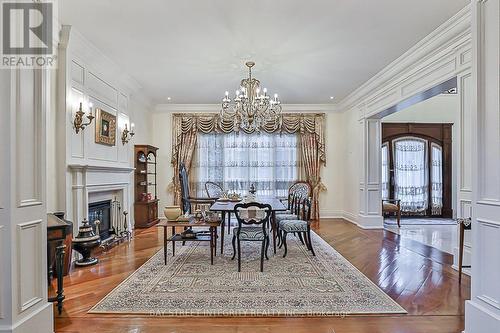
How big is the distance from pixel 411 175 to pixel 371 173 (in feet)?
8.84

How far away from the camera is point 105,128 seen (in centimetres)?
543

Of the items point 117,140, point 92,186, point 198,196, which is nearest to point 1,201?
point 92,186

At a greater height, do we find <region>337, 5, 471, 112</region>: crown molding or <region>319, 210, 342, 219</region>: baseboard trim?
<region>337, 5, 471, 112</region>: crown molding

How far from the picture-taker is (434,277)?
12.5 ft

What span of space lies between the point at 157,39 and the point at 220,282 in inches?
123

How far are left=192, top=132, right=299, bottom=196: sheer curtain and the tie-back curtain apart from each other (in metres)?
0.19

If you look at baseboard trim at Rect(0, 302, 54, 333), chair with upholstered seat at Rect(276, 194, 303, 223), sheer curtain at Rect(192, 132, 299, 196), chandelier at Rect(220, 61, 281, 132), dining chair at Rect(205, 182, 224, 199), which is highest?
chandelier at Rect(220, 61, 281, 132)

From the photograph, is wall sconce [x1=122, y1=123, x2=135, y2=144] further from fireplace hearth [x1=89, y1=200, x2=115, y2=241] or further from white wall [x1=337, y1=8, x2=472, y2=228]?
white wall [x1=337, y1=8, x2=472, y2=228]

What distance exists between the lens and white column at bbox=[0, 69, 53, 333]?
210 cm

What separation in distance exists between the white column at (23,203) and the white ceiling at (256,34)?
1.75 m

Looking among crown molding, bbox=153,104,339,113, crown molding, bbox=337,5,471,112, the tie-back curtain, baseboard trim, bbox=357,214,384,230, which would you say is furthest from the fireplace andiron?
baseboard trim, bbox=357,214,384,230

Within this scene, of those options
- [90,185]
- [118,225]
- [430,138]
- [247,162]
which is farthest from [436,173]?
[90,185]

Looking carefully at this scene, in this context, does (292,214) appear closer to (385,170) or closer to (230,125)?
(230,125)

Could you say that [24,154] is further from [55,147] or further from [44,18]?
[55,147]
